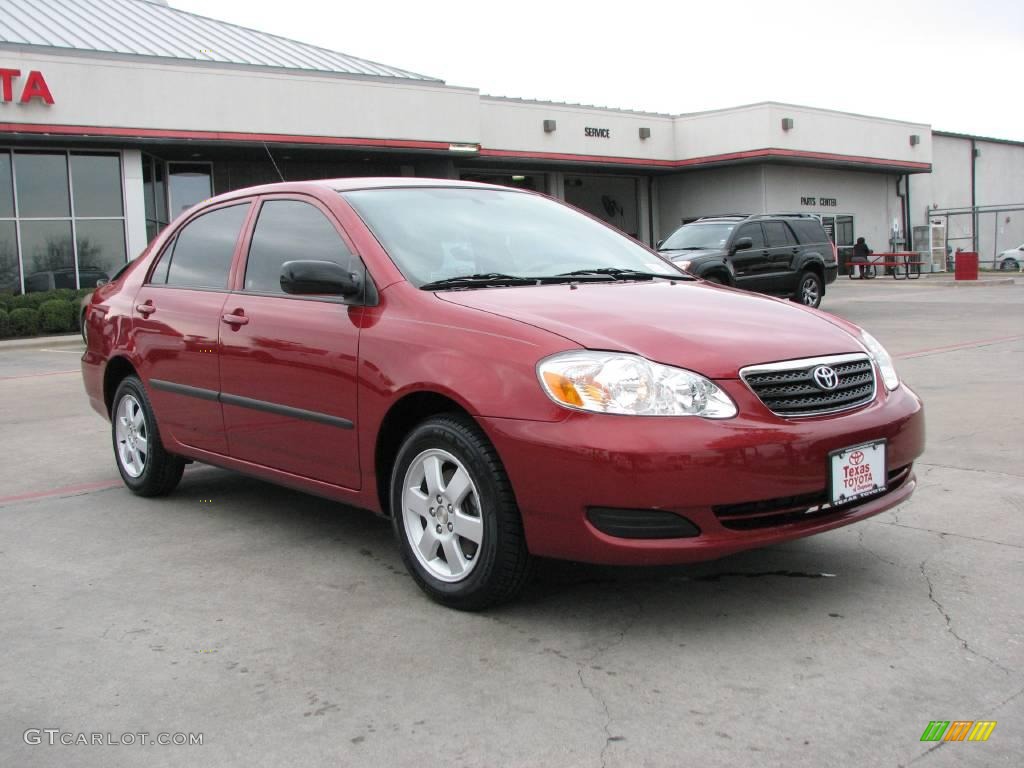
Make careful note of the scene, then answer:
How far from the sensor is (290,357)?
183 inches

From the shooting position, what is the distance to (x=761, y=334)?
3918mm

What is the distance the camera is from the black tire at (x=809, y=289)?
19469 millimetres

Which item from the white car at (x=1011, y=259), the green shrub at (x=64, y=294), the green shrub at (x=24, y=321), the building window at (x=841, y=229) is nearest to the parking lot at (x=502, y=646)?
the green shrub at (x=24, y=321)

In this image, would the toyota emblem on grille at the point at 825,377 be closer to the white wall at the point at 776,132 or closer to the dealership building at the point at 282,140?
the dealership building at the point at 282,140

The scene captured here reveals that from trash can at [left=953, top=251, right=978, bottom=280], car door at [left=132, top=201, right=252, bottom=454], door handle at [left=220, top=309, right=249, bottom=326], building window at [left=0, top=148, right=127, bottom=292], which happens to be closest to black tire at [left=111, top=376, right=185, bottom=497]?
car door at [left=132, top=201, right=252, bottom=454]

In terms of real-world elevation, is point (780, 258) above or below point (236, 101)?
below

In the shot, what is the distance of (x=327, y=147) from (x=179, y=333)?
→ 2079cm

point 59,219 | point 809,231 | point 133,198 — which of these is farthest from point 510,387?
point 133,198

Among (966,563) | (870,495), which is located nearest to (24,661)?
(870,495)

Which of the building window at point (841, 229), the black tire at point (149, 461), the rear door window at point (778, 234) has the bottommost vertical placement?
the black tire at point (149, 461)

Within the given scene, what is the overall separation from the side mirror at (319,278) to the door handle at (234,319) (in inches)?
28.4

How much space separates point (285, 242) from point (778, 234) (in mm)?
15473

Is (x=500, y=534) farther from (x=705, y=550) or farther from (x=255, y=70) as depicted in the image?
(x=255, y=70)

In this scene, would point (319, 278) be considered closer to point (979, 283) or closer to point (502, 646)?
point (502, 646)
